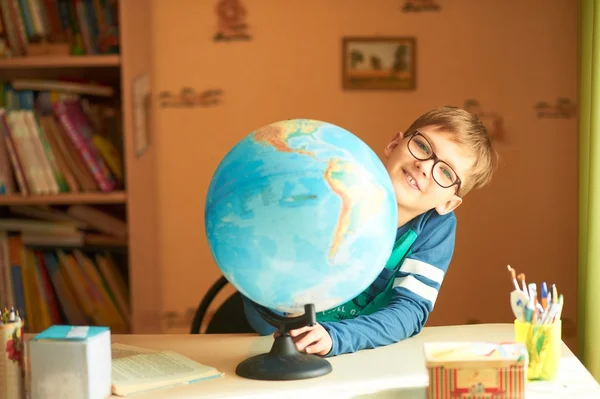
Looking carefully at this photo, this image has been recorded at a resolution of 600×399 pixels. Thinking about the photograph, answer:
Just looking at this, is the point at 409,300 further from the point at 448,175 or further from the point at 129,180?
Result: the point at 129,180

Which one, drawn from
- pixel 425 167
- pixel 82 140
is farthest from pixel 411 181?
pixel 82 140

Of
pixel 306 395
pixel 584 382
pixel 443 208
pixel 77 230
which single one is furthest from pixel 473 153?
pixel 77 230

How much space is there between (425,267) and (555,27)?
1607mm

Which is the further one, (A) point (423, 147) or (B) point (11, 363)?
(A) point (423, 147)

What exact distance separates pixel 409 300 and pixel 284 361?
0.34 m

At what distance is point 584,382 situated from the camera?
1402mm

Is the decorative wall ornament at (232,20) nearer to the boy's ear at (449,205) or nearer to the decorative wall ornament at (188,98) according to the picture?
Answer: the decorative wall ornament at (188,98)

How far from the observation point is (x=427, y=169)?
62.6 inches

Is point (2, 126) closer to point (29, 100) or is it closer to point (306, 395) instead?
point (29, 100)

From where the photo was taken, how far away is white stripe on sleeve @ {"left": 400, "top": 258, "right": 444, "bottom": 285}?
165 centimetres

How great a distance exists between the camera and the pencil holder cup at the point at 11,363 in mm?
1325

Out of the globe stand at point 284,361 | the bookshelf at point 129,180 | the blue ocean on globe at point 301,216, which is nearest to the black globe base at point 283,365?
the globe stand at point 284,361

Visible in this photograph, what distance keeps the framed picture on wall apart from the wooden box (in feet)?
5.97

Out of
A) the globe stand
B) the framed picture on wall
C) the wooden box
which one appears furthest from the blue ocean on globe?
the framed picture on wall
